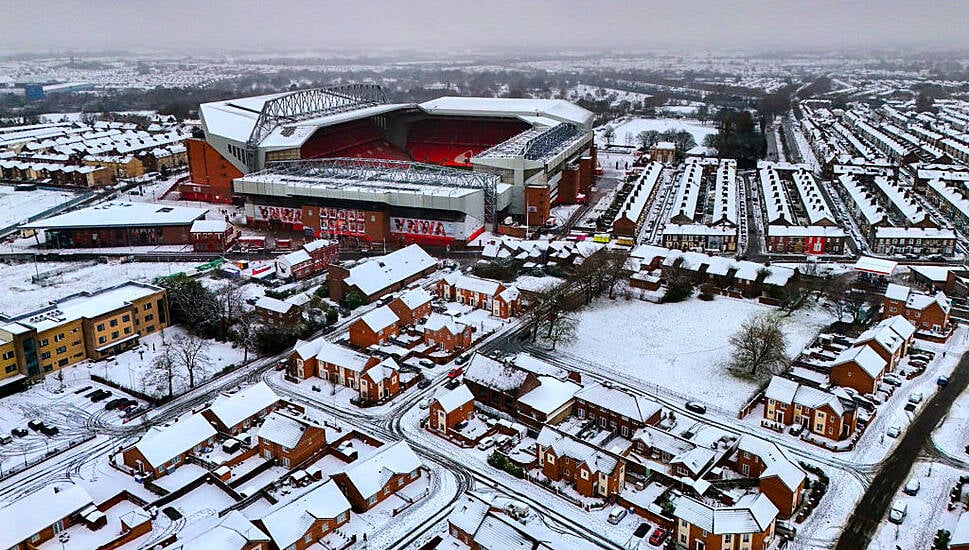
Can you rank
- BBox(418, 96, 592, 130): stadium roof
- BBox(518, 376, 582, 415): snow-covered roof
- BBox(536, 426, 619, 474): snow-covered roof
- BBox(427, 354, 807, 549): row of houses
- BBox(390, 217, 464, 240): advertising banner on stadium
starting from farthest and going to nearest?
BBox(418, 96, 592, 130): stadium roof
BBox(390, 217, 464, 240): advertising banner on stadium
BBox(518, 376, 582, 415): snow-covered roof
BBox(536, 426, 619, 474): snow-covered roof
BBox(427, 354, 807, 549): row of houses

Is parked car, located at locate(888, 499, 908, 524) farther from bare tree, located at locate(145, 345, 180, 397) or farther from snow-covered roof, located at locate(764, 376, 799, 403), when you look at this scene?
bare tree, located at locate(145, 345, 180, 397)

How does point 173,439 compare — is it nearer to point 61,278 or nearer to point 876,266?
point 61,278

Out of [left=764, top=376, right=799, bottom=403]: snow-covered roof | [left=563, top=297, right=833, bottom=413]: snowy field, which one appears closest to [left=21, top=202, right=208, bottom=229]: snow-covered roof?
[left=563, top=297, right=833, bottom=413]: snowy field

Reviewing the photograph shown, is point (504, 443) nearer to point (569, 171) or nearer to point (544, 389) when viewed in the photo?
point (544, 389)

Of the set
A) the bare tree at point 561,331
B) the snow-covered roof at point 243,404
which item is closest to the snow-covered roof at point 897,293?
the bare tree at point 561,331

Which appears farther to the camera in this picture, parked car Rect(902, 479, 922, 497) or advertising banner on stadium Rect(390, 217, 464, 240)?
advertising banner on stadium Rect(390, 217, 464, 240)

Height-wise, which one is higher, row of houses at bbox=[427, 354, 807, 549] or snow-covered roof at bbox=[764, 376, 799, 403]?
snow-covered roof at bbox=[764, 376, 799, 403]
